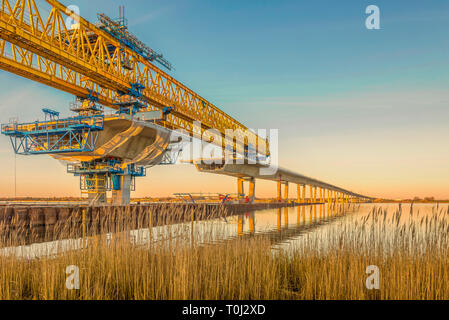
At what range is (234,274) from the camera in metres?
6.48

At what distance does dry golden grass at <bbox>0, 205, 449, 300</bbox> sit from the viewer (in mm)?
5648

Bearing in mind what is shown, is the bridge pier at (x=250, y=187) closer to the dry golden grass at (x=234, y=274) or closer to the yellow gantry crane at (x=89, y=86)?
the yellow gantry crane at (x=89, y=86)

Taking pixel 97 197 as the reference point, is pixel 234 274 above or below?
above

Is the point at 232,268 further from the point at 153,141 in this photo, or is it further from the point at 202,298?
the point at 153,141

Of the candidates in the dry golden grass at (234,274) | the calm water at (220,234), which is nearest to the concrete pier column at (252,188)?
the calm water at (220,234)

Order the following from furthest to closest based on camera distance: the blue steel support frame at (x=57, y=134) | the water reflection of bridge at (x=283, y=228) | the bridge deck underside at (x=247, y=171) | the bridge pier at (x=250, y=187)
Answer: the bridge pier at (x=250, y=187), the bridge deck underside at (x=247, y=171), the blue steel support frame at (x=57, y=134), the water reflection of bridge at (x=283, y=228)

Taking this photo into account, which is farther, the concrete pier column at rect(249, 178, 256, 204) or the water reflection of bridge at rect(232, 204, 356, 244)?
the concrete pier column at rect(249, 178, 256, 204)

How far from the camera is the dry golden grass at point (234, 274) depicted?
18.5 feet

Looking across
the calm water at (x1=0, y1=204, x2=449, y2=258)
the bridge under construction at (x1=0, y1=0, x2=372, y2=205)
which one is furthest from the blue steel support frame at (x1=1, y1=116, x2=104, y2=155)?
the calm water at (x1=0, y1=204, x2=449, y2=258)

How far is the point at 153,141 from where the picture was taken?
36.6 metres

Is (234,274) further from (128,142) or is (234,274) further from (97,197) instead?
(97,197)

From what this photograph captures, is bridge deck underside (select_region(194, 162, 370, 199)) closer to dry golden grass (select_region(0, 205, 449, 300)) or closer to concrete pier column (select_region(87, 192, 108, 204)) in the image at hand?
concrete pier column (select_region(87, 192, 108, 204))

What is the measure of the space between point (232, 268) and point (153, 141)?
31.9 m

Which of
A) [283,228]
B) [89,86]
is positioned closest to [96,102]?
[89,86]
